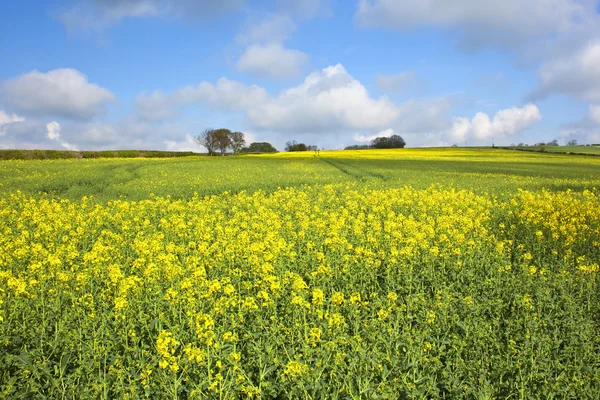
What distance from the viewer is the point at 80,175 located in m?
28.1

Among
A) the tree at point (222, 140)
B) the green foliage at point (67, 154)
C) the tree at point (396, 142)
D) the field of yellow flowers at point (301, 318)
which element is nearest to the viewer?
the field of yellow flowers at point (301, 318)

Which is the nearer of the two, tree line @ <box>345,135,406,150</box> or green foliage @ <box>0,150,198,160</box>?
green foliage @ <box>0,150,198,160</box>

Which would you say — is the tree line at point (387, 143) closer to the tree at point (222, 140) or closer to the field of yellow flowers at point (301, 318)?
the tree at point (222, 140)

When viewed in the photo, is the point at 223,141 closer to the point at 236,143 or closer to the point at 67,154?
the point at 236,143

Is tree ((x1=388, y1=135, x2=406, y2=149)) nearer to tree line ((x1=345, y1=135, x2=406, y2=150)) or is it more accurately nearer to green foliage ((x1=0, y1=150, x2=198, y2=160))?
tree line ((x1=345, y1=135, x2=406, y2=150))

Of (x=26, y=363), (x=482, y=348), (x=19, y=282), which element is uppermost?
(x=19, y=282)

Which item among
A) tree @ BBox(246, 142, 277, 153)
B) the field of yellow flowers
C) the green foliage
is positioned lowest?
the field of yellow flowers

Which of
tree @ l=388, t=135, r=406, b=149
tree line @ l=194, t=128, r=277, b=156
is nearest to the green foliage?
tree line @ l=194, t=128, r=277, b=156

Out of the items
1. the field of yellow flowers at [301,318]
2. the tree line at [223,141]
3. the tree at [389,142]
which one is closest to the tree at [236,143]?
the tree line at [223,141]

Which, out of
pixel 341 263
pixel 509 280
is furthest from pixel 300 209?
pixel 509 280

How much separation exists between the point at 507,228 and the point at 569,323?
7.25m

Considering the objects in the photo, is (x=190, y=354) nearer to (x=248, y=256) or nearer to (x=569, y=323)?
(x=248, y=256)

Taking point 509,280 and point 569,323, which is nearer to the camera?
point 569,323

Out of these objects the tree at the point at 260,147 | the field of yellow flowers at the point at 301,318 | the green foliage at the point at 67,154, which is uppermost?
the tree at the point at 260,147
